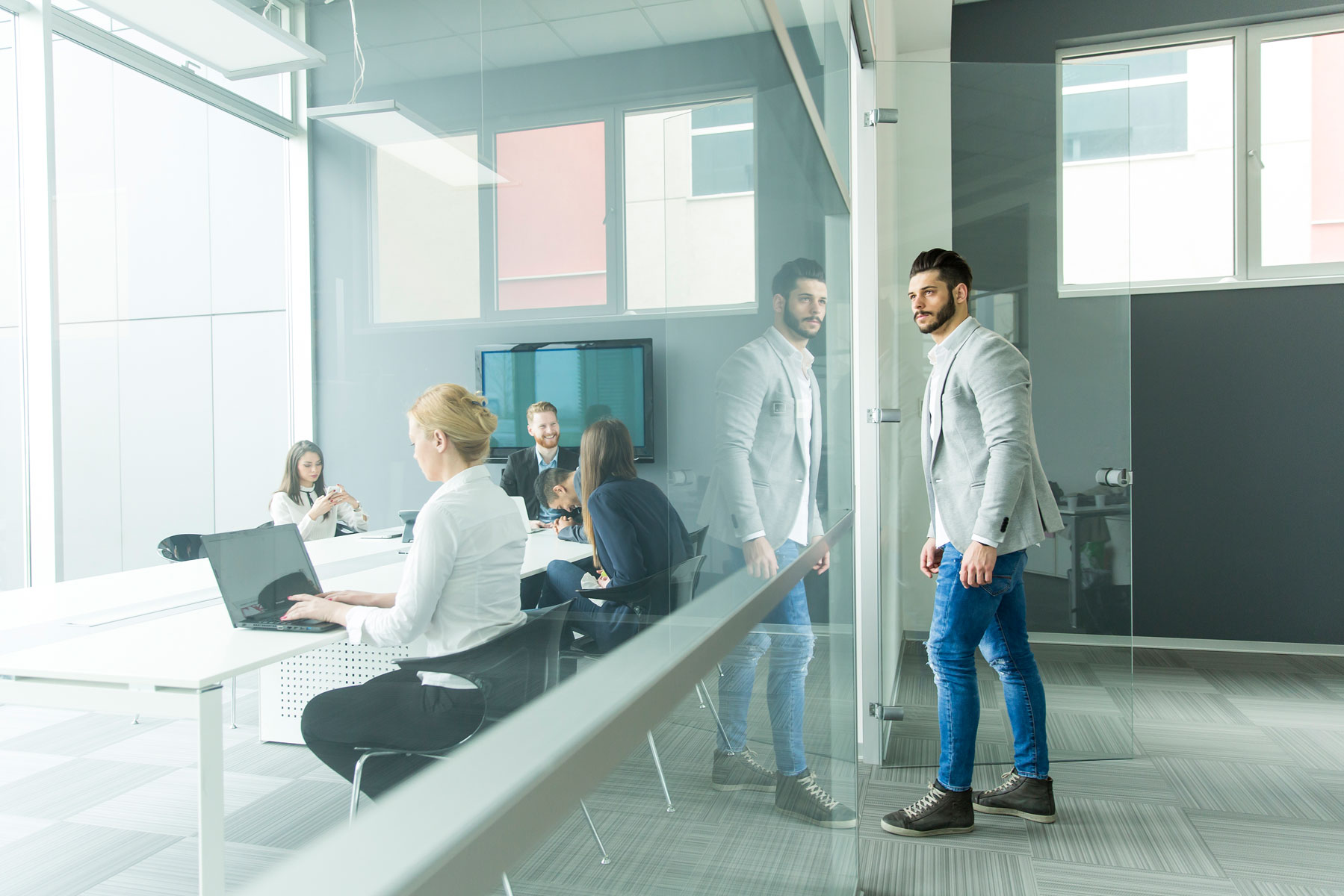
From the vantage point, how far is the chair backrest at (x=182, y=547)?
25cm

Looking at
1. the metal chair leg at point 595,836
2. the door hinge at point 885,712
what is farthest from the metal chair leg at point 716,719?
the door hinge at point 885,712

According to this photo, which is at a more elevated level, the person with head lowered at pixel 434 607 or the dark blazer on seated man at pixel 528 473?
the dark blazer on seated man at pixel 528 473

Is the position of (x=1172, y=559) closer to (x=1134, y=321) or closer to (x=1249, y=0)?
(x=1134, y=321)

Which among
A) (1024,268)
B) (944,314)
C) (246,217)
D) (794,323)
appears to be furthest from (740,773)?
(1024,268)

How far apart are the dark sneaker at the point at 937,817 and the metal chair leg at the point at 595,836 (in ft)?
5.96

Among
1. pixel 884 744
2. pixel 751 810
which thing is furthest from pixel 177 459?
pixel 884 744

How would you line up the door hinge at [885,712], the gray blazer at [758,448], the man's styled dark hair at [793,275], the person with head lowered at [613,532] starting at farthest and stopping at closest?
the door hinge at [885,712] → the man's styled dark hair at [793,275] → the gray blazer at [758,448] → the person with head lowered at [613,532]

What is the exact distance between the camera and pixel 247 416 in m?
0.27

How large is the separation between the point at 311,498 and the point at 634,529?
30 cm

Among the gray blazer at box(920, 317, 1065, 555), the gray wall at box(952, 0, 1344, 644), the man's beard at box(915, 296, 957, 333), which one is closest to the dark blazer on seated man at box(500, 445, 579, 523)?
the gray blazer at box(920, 317, 1065, 555)

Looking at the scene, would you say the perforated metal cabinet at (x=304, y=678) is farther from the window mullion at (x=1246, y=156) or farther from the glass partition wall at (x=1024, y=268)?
the window mullion at (x=1246, y=156)

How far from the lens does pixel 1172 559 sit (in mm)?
3900

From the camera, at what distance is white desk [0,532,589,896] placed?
21 cm

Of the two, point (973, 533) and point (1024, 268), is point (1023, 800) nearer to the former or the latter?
point (973, 533)
